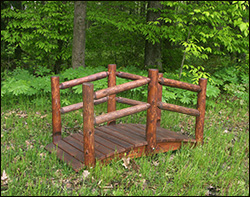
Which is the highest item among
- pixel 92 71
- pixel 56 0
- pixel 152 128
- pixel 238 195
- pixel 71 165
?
pixel 56 0

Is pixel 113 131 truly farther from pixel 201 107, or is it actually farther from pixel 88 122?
pixel 201 107

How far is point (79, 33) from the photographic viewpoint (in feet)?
25.0

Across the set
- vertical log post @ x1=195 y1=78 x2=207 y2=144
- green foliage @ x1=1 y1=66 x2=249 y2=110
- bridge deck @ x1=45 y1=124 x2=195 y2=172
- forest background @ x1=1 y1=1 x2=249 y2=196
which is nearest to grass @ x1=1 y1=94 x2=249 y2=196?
forest background @ x1=1 y1=1 x2=249 y2=196

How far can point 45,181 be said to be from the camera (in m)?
3.62

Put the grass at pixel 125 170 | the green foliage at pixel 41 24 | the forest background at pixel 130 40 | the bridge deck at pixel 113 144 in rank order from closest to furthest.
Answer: the grass at pixel 125 170 → the bridge deck at pixel 113 144 → the forest background at pixel 130 40 → the green foliage at pixel 41 24

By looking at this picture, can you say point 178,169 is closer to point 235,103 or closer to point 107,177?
point 107,177

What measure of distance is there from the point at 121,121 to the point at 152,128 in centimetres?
191

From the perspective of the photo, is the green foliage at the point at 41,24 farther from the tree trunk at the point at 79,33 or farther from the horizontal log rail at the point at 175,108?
the horizontal log rail at the point at 175,108

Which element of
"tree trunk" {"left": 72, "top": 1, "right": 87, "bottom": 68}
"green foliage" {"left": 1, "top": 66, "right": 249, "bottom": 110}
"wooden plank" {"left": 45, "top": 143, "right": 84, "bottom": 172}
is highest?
"tree trunk" {"left": 72, "top": 1, "right": 87, "bottom": 68}

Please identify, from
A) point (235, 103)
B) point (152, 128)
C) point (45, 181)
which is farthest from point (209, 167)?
point (235, 103)

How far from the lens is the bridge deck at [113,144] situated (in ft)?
13.7

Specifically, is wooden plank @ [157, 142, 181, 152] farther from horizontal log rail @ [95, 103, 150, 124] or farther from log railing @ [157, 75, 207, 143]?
horizontal log rail @ [95, 103, 150, 124]

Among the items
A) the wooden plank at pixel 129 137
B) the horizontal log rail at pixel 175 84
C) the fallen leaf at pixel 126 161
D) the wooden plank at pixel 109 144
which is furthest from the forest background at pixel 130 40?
the fallen leaf at pixel 126 161

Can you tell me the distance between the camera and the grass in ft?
11.8
